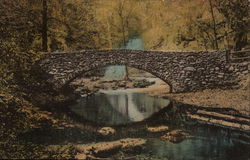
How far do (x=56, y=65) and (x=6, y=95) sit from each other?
7.78 feet

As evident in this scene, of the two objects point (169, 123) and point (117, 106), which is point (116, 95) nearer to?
point (117, 106)

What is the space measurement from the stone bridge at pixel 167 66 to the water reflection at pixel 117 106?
0.57 metres

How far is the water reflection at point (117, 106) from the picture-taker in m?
7.96

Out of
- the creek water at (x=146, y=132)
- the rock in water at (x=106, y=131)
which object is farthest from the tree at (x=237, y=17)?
the rock in water at (x=106, y=131)

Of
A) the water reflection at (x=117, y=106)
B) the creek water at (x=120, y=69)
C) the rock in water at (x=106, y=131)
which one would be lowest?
the rock in water at (x=106, y=131)

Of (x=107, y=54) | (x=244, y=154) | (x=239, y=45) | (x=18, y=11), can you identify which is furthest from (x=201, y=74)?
(x=18, y=11)

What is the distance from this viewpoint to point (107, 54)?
8.81 m

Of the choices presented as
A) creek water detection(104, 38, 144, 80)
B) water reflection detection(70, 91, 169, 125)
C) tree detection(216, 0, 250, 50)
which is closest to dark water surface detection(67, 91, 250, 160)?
water reflection detection(70, 91, 169, 125)

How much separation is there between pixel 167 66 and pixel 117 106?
1510 millimetres

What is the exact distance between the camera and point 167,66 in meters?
9.48

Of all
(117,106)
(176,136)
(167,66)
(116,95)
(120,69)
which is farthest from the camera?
(120,69)

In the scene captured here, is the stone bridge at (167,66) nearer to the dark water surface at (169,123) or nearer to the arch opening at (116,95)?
the arch opening at (116,95)

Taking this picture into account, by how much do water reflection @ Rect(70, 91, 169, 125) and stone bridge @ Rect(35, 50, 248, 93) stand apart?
572 mm

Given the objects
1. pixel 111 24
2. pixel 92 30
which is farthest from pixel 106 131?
pixel 111 24
